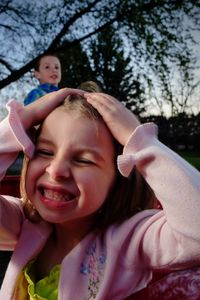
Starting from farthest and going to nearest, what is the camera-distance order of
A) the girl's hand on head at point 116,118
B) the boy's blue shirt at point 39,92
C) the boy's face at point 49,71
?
the boy's face at point 49,71
the boy's blue shirt at point 39,92
the girl's hand on head at point 116,118

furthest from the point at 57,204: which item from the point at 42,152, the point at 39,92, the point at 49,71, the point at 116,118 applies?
the point at 49,71

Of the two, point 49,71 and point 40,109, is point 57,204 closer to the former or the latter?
point 40,109

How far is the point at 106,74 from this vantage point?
30.2 meters

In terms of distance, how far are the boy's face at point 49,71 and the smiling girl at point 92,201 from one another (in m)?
3.99

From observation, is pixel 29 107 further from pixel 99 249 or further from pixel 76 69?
pixel 76 69

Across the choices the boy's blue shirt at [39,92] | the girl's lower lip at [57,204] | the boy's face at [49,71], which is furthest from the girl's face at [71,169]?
the boy's face at [49,71]

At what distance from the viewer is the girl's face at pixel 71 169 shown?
1.15 metres

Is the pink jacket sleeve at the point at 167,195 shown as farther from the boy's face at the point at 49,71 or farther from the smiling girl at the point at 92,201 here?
the boy's face at the point at 49,71

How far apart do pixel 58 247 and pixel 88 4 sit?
8.98 m

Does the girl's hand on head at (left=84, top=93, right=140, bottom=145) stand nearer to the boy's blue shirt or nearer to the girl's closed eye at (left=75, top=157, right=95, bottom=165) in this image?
the girl's closed eye at (left=75, top=157, right=95, bottom=165)

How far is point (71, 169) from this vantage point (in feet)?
3.76

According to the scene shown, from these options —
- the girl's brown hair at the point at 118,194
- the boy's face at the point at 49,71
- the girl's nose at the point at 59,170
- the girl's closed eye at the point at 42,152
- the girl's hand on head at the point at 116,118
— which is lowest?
the boy's face at the point at 49,71

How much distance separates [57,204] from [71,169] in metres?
0.09

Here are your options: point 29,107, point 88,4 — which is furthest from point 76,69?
point 29,107
